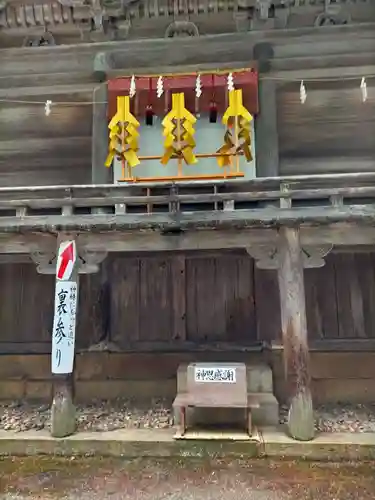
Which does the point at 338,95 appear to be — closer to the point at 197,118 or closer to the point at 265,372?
the point at 197,118

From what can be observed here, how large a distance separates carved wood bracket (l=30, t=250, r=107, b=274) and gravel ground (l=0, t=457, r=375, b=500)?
2.97 metres

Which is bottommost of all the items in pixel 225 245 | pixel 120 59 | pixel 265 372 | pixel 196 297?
pixel 265 372

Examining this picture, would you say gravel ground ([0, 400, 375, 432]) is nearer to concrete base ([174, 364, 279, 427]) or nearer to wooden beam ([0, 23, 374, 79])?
concrete base ([174, 364, 279, 427])

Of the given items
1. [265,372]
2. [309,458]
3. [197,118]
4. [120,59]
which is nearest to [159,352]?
[265,372]

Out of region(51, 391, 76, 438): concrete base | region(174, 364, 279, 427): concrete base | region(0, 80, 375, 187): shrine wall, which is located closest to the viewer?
region(51, 391, 76, 438): concrete base

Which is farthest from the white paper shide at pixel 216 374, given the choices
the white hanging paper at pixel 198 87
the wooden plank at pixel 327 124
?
the white hanging paper at pixel 198 87

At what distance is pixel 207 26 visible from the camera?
10.2 m

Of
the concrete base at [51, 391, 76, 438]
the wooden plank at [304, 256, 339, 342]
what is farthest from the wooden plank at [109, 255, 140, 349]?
the wooden plank at [304, 256, 339, 342]

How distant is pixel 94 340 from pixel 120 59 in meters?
6.03

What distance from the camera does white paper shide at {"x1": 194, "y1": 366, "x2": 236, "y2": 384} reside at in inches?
301

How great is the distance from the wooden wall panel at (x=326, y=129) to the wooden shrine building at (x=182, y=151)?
0.10 ft

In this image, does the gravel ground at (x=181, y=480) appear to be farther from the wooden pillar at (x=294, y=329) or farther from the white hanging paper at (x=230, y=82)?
the white hanging paper at (x=230, y=82)

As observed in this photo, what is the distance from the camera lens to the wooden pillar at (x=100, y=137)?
32.6 ft

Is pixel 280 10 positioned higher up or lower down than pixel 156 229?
higher up
